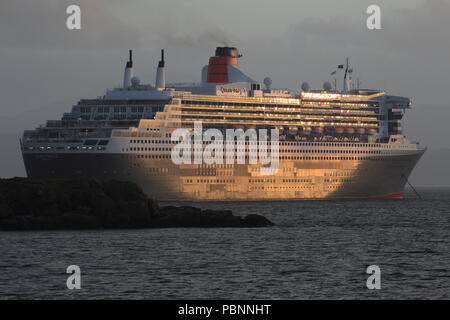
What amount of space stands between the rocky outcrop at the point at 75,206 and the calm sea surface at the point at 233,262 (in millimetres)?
1743

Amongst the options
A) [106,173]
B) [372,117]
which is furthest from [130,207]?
[372,117]

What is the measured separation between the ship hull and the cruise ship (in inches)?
4.3

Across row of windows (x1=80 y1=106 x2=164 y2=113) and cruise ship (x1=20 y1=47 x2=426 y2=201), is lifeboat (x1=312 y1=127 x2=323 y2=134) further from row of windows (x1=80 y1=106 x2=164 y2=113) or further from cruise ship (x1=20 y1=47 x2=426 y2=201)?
row of windows (x1=80 y1=106 x2=164 y2=113)

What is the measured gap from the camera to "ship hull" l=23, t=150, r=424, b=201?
91.4 meters

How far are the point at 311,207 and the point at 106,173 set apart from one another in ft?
66.8

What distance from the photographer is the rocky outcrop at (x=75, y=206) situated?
60.9 metres

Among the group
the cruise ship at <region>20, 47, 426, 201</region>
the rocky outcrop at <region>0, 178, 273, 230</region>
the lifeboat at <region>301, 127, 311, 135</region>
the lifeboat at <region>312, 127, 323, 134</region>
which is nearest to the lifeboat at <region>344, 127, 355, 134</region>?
the cruise ship at <region>20, 47, 426, 201</region>

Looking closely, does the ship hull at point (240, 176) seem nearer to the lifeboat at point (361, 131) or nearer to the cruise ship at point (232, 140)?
the cruise ship at point (232, 140)

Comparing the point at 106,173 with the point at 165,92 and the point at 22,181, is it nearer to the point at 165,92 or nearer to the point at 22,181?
the point at 165,92

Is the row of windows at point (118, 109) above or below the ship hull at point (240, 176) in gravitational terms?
above

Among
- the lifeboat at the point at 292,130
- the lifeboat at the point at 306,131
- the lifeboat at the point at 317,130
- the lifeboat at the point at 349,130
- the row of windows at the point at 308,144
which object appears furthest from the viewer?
the lifeboat at the point at 349,130

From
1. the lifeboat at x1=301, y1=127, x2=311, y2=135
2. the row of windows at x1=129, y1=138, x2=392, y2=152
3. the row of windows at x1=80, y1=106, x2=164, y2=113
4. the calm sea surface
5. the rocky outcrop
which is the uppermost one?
the row of windows at x1=80, y1=106, x2=164, y2=113

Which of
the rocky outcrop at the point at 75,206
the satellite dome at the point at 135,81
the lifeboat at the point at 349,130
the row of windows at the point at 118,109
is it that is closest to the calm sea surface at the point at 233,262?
the rocky outcrop at the point at 75,206

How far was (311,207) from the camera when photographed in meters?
95.2
